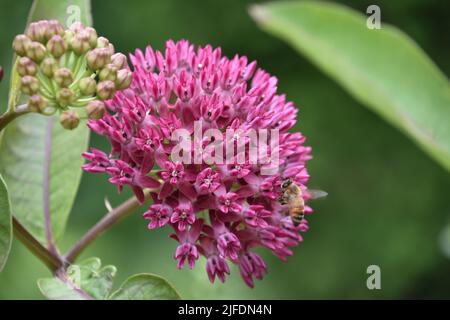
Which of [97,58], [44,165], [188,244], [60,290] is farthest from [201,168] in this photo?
[44,165]

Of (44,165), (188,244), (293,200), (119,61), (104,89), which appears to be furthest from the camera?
(44,165)

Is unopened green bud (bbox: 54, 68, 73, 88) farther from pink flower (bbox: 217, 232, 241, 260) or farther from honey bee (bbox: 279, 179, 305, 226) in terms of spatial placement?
honey bee (bbox: 279, 179, 305, 226)

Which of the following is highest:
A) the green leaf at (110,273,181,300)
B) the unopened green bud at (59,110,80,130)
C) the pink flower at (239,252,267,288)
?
the unopened green bud at (59,110,80,130)

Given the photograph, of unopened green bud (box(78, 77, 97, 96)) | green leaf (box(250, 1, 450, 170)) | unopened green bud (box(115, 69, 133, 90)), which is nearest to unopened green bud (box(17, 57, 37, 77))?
unopened green bud (box(78, 77, 97, 96))

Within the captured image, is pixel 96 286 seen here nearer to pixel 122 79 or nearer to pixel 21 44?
pixel 122 79

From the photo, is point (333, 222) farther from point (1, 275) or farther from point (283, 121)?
point (283, 121)

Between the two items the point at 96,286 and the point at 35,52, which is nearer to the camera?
the point at 35,52

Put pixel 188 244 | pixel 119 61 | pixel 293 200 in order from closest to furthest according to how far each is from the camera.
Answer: pixel 119 61, pixel 188 244, pixel 293 200

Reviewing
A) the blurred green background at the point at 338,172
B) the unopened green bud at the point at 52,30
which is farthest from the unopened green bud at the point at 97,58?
the blurred green background at the point at 338,172
